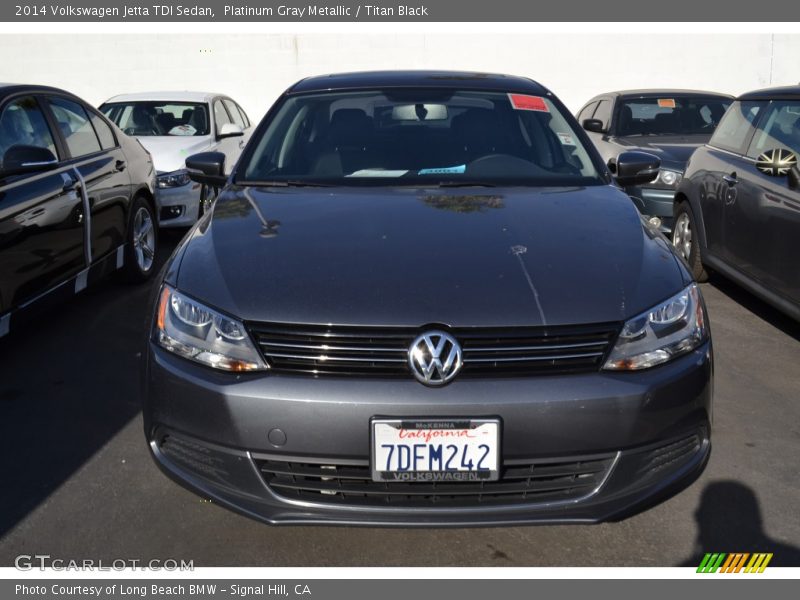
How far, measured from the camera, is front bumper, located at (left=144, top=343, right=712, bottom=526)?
2367 millimetres

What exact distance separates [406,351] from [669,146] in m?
6.44

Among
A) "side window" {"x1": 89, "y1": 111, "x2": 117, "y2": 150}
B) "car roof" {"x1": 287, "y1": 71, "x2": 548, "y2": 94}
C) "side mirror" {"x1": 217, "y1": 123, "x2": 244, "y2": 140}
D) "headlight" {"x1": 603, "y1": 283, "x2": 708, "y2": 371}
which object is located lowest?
"side mirror" {"x1": 217, "y1": 123, "x2": 244, "y2": 140}

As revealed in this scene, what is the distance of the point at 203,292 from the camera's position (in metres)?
2.64

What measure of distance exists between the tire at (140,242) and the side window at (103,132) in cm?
42

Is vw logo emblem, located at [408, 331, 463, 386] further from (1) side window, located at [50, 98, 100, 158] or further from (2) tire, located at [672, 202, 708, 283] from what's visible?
(2) tire, located at [672, 202, 708, 283]

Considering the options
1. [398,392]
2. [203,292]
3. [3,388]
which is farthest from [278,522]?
[3,388]

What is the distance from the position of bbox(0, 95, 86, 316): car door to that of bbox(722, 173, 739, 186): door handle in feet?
13.3

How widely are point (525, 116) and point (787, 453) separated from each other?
1.89 meters

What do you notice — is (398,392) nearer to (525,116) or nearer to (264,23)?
(525,116)

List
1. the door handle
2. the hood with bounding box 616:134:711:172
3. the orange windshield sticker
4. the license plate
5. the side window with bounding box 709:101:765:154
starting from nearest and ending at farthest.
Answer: the license plate
the orange windshield sticker
the door handle
the side window with bounding box 709:101:765:154
the hood with bounding box 616:134:711:172

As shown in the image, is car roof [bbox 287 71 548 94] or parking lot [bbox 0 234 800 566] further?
car roof [bbox 287 71 548 94]

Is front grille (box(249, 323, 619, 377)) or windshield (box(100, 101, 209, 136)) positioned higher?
front grille (box(249, 323, 619, 377))

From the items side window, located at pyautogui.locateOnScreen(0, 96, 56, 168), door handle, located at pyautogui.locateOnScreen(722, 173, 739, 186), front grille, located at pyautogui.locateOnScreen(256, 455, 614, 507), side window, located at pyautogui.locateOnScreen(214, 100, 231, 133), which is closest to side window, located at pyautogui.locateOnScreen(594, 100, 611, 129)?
door handle, located at pyautogui.locateOnScreen(722, 173, 739, 186)

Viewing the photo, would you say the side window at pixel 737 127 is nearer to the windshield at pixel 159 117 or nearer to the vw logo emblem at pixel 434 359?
the vw logo emblem at pixel 434 359
